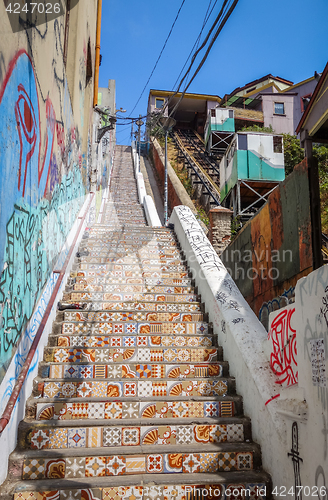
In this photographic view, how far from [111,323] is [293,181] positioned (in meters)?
3.27

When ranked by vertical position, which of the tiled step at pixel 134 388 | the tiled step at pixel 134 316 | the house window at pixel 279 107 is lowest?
the tiled step at pixel 134 388

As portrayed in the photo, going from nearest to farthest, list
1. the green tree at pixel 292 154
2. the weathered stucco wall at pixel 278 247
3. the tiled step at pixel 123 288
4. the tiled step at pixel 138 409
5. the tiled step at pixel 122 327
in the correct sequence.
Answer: the tiled step at pixel 138 409 < the tiled step at pixel 122 327 < the weathered stucco wall at pixel 278 247 < the tiled step at pixel 123 288 < the green tree at pixel 292 154

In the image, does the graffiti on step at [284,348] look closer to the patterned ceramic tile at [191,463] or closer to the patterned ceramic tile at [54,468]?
the patterned ceramic tile at [191,463]

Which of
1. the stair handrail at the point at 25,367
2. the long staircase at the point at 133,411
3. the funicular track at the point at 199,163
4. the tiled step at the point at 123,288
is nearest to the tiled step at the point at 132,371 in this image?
the long staircase at the point at 133,411

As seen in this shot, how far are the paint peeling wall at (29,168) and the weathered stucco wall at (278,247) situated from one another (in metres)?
3.40

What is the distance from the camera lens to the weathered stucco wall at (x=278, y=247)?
15.9 feet

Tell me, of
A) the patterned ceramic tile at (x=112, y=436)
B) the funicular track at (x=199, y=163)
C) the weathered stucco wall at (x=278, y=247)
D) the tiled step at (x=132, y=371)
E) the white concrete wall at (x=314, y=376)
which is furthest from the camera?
the funicular track at (x=199, y=163)

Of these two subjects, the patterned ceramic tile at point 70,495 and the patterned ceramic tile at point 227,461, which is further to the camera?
the patterned ceramic tile at point 227,461

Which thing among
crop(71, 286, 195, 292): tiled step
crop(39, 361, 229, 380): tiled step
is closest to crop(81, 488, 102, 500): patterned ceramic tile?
crop(39, 361, 229, 380): tiled step

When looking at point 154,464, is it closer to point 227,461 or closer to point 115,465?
point 115,465

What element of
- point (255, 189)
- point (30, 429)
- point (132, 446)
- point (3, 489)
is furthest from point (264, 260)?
point (255, 189)

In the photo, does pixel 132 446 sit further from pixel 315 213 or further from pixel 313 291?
pixel 315 213

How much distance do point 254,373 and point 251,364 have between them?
0.10 metres

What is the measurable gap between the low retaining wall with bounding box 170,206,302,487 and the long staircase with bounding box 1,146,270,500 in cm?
13
